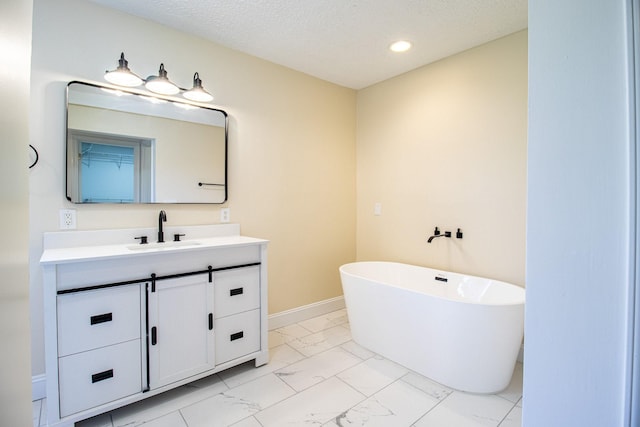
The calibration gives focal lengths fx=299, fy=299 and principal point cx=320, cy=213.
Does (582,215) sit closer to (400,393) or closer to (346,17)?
(400,393)

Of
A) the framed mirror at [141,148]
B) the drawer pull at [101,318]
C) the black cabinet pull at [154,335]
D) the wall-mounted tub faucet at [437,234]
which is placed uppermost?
the framed mirror at [141,148]

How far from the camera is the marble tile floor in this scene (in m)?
1.69

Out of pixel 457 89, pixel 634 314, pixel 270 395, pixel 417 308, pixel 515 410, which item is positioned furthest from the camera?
pixel 457 89

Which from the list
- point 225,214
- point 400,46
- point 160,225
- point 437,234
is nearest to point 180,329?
point 160,225

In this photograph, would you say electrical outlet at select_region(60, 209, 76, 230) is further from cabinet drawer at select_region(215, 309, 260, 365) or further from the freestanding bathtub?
the freestanding bathtub

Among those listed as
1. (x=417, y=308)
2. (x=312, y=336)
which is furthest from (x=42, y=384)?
(x=417, y=308)

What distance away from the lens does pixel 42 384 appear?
6.10 feet

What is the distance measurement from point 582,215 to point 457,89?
2.52 m

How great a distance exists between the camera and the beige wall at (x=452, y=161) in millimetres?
2389

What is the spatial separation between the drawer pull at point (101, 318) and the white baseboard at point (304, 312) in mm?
1511

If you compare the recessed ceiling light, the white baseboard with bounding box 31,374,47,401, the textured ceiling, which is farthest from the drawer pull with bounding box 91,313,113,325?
the recessed ceiling light

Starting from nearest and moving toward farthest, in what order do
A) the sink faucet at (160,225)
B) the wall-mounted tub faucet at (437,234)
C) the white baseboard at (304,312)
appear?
the sink faucet at (160,225)
the wall-mounted tub faucet at (437,234)
the white baseboard at (304,312)

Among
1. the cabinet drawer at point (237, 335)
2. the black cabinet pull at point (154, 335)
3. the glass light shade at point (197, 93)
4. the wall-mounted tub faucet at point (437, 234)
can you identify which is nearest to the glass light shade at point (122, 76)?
the glass light shade at point (197, 93)

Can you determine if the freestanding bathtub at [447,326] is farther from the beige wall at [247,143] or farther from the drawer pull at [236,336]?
the drawer pull at [236,336]
